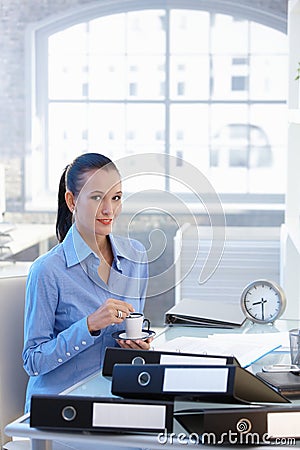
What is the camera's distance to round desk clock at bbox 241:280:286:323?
2654mm

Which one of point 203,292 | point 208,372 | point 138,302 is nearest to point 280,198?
point 203,292

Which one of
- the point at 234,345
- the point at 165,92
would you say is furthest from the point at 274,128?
the point at 234,345

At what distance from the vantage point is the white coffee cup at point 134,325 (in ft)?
6.96

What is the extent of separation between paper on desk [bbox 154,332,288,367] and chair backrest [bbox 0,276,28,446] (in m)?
0.39

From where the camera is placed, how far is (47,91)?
256 inches

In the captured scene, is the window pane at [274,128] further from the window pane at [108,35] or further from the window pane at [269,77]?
the window pane at [108,35]

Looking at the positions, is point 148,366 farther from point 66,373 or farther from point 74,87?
point 74,87

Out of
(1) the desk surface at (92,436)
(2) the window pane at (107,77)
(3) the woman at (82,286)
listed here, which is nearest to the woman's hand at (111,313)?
(3) the woman at (82,286)

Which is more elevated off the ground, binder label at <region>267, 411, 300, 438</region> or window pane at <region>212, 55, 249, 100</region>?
window pane at <region>212, 55, 249, 100</region>

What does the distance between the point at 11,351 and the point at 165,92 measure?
14.0ft

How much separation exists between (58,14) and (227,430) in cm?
522

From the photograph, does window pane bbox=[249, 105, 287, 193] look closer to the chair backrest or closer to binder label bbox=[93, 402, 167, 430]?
the chair backrest

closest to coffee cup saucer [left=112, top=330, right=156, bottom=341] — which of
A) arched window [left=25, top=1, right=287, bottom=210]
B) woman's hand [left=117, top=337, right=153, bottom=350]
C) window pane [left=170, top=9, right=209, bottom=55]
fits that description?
woman's hand [left=117, top=337, right=153, bottom=350]

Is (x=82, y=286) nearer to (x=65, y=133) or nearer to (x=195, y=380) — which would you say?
(x=195, y=380)
